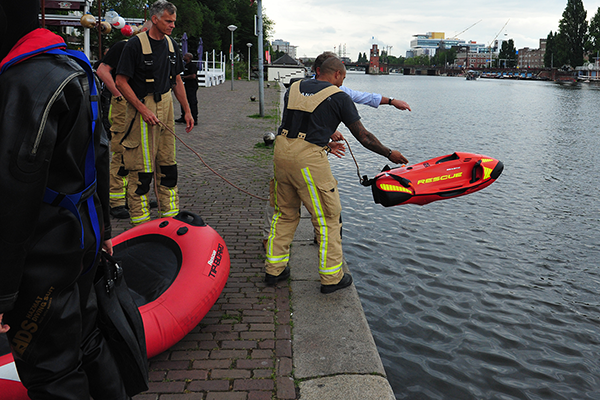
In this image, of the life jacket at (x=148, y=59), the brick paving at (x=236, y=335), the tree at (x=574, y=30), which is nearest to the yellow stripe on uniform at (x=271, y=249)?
the brick paving at (x=236, y=335)

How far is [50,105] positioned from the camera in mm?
1533

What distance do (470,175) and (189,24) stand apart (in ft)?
148

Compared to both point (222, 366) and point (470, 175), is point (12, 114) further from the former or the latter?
point (470, 175)

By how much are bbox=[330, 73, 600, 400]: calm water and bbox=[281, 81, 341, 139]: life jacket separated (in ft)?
6.04

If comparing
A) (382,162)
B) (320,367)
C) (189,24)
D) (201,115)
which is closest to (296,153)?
(320,367)

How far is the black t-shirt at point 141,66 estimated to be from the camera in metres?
4.73

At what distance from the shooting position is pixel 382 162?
37.6ft

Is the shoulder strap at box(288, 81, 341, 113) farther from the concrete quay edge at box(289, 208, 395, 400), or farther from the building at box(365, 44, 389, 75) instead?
the building at box(365, 44, 389, 75)

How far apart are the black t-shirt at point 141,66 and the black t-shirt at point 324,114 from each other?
1.69 metres

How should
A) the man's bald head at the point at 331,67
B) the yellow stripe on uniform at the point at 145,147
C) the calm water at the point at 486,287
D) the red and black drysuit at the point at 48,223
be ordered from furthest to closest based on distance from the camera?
the yellow stripe on uniform at the point at 145,147 → the man's bald head at the point at 331,67 → the calm water at the point at 486,287 → the red and black drysuit at the point at 48,223

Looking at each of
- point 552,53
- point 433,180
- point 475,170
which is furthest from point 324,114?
point 552,53

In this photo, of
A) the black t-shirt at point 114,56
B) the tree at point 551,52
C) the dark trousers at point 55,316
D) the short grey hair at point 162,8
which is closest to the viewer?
the dark trousers at point 55,316

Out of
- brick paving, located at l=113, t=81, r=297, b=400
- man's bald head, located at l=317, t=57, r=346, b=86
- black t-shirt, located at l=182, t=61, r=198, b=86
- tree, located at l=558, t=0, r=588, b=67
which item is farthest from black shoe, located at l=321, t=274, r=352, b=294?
tree, located at l=558, t=0, r=588, b=67

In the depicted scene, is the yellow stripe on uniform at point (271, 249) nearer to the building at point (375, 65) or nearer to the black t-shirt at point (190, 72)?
the black t-shirt at point (190, 72)
